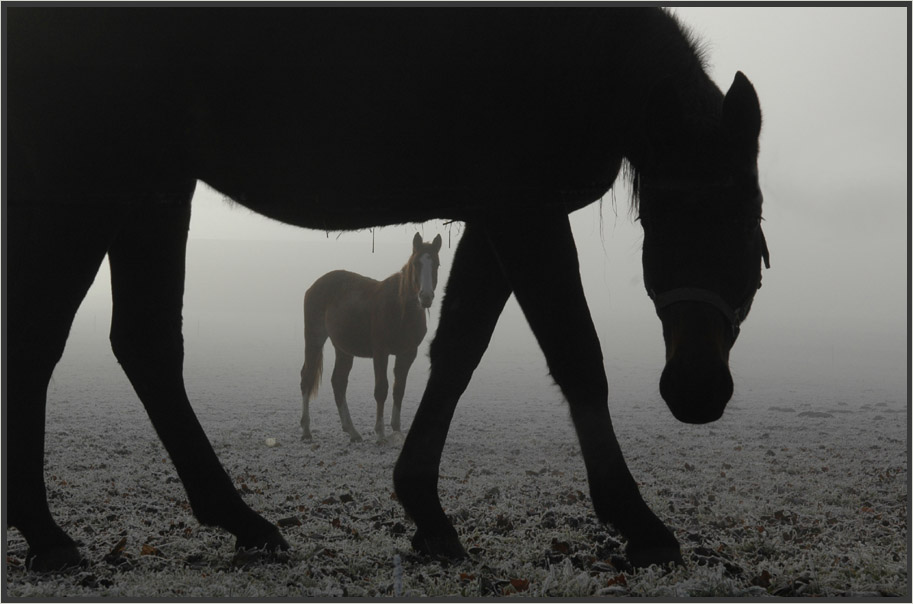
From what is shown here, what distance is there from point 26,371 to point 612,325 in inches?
75.4

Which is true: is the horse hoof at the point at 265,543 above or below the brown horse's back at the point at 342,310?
below

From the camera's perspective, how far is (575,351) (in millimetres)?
2195

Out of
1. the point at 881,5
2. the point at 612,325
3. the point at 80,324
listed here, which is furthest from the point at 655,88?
the point at 80,324

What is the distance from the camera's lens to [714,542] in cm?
249

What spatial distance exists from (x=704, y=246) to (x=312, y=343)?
9.19ft

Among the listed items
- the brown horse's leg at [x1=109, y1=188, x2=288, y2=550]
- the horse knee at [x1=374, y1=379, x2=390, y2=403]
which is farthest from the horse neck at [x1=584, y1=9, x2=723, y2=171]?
the horse knee at [x1=374, y1=379, x2=390, y2=403]

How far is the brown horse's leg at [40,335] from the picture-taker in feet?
7.42

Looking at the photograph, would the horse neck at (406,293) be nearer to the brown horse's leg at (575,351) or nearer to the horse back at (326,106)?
the horse back at (326,106)

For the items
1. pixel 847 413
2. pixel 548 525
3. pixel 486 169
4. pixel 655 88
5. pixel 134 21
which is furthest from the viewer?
pixel 847 413

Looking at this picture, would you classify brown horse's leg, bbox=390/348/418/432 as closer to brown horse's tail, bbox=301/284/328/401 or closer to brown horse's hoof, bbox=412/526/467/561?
brown horse's tail, bbox=301/284/328/401

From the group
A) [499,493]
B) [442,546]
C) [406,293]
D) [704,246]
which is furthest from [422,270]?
[704,246]

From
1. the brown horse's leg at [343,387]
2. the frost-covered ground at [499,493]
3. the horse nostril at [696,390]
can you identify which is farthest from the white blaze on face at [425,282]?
the horse nostril at [696,390]

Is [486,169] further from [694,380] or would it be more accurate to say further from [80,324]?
[80,324]

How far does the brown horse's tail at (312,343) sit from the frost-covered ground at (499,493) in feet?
0.40
